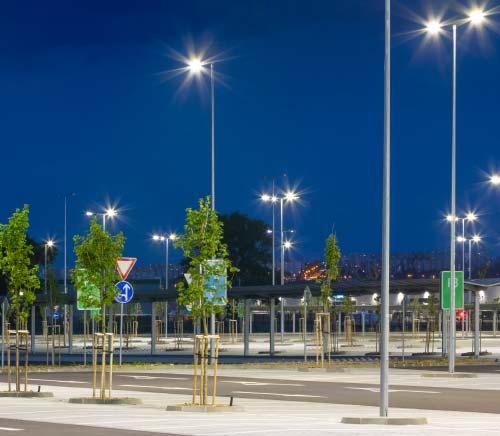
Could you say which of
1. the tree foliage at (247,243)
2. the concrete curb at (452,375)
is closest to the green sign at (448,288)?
the concrete curb at (452,375)

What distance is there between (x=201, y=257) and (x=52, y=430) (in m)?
6.07

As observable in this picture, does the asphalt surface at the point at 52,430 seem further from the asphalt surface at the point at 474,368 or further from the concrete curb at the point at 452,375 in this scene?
the asphalt surface at the point at 474,368

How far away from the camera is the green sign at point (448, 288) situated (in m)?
37.6

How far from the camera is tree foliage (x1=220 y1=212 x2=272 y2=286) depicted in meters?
133

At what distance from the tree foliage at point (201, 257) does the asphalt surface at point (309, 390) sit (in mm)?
3002

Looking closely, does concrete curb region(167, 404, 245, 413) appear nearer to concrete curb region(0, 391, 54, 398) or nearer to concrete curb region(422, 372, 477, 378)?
concrete curb region(0, 391, 54, 398)

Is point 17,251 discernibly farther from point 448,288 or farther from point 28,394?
point 448,288

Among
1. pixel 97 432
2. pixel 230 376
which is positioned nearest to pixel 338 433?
pixel 97 432

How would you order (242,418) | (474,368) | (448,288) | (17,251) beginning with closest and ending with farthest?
(242,418) < (17,251) < (448,288) < (474,368)

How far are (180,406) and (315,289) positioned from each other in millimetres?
32159

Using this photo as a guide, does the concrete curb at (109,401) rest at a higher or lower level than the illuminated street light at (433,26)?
lower

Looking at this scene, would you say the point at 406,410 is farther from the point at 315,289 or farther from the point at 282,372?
the point at 315,289

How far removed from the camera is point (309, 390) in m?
31.4

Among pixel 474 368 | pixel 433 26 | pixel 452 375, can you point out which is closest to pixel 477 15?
pixel 433 26
